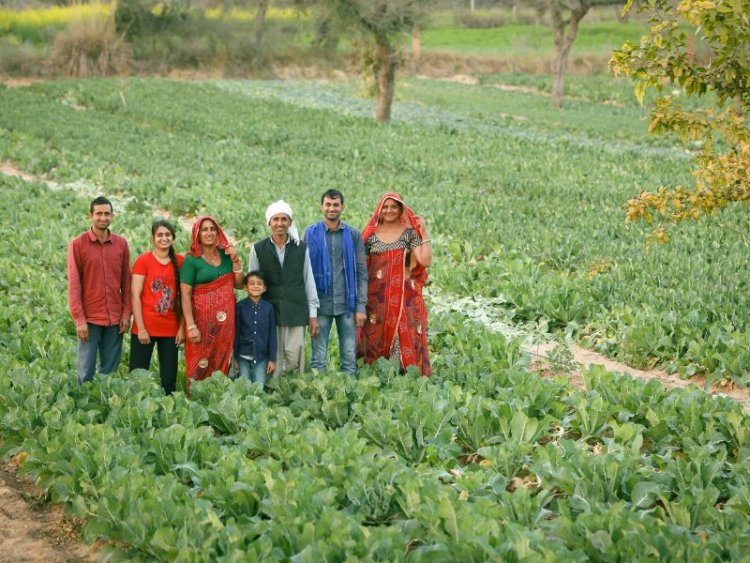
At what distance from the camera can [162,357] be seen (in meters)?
7.99

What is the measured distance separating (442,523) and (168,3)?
173 ft

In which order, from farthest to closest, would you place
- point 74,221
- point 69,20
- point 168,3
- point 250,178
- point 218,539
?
point 168,3 < point 69,20 < point 250,178 < point 74,221 < point 218,539

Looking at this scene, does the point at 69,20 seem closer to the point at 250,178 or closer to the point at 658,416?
the point at 250,178

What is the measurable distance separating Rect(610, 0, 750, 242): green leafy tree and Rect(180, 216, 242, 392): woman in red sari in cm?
320

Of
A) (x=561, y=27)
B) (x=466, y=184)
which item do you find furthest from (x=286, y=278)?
(x=561, y=27)

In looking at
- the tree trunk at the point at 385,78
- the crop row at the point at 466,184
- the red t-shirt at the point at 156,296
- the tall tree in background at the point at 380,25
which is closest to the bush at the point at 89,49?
the crop row at the point at 466,184

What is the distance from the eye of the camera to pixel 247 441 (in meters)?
6.72

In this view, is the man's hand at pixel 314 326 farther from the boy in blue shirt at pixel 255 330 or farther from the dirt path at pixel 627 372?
the dirt path at pixel 627 372

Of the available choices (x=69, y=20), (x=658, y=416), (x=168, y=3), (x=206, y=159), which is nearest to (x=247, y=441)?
(x=658, y=416)

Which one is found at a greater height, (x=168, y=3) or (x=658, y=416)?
(x=168, y=3)

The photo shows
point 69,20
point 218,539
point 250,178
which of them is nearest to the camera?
point 218,539

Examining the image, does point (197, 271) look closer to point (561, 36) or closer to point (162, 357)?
point (162, 357)

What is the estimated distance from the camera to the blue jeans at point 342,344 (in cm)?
837

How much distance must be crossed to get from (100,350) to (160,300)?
695 millimetres
